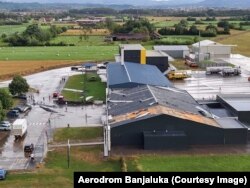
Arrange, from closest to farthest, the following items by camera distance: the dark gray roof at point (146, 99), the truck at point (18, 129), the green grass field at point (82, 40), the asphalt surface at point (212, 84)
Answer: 1. the truck at point (18, 129)
2. the dark gray roof at point (146, 99)
3. the asphalt surface at point (212, 84)
4. the green grass field at point (82, 40)

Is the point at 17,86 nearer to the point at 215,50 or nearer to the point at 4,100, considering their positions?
the point at 4,100

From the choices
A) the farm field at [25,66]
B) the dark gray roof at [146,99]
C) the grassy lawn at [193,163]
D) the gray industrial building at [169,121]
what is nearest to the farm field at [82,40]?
the farm field at [25,66]

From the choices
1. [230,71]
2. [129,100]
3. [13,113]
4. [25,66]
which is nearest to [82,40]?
[25,66]

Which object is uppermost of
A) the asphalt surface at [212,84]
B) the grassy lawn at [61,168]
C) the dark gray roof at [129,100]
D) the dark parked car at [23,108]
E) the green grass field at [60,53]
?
the dark gray roof at [129,100]

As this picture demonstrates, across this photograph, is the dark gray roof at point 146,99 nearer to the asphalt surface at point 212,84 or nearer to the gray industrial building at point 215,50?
the asphalt surface at point 212,84

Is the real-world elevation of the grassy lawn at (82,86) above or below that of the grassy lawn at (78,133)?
below

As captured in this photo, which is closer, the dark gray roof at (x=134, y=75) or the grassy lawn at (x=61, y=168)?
the grassy lawn at (x=61, y=168)
